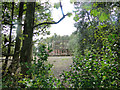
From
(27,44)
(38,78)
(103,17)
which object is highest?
(103,17)

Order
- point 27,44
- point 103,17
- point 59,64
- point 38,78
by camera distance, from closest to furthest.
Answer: point 103,17
point 38,78
point 27,44
point 59,64

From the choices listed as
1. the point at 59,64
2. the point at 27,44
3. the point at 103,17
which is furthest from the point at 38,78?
the point at 103,17

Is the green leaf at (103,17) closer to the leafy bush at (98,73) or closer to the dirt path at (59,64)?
the leafy bush at (98,73)

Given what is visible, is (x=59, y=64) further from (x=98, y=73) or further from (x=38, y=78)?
(x=98, y=73)

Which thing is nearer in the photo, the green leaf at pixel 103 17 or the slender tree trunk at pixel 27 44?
the green leaf at pixel 103 17

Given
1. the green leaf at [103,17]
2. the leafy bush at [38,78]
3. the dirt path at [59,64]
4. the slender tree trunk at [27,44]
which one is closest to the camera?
the green leaf at [103,17]

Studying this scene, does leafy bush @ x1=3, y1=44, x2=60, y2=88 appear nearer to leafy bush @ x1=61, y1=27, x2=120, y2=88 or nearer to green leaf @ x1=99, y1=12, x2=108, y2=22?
leafy bush @ x1=61, y1=27, x2=120, y2=88

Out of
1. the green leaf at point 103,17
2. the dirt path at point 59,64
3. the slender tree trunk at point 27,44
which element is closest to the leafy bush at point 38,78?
the slender tree trunk at point 27,44

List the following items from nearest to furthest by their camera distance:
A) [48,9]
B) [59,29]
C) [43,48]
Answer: [43,48]
[59,29]
[48,9]

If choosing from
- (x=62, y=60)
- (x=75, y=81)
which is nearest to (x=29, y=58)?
(x=62, y=60)

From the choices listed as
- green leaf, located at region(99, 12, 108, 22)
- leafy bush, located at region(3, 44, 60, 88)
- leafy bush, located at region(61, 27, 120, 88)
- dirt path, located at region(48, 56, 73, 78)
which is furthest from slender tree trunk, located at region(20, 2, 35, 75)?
green leaf, located at region(99, 12, 108, 22)

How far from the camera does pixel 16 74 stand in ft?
6.44

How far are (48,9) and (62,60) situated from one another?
1255 mm

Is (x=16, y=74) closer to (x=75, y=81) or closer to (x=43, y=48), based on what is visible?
(x=43, y=48)
